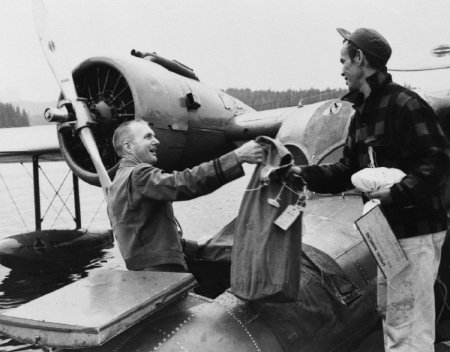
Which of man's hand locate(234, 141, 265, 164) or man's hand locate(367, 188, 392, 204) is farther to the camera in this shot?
man's hand locate(234, 141, 265, 164)

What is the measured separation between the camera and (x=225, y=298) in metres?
3.70

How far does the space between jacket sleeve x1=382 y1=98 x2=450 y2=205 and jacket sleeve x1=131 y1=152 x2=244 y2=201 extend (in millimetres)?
981

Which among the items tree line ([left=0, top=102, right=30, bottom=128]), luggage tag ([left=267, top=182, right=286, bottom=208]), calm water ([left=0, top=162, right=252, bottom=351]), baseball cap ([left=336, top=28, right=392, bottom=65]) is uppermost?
baseball cap ([left=336, top=28, right=392, bottom=65])

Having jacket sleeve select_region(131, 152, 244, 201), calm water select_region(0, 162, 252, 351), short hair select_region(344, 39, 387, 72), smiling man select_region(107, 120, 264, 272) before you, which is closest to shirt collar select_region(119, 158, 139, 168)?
smiling man select_region(107, 120, 264, 272)

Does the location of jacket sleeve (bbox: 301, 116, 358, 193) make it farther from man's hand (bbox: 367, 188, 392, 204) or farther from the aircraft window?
the aircraft window

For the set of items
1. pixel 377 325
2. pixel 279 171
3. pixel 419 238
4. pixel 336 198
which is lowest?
pixel 377 325

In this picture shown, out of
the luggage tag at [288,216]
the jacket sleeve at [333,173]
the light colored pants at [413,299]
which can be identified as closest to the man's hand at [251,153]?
the luggage tag at [288,216]

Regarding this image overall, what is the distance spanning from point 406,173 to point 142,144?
1867 millimetres

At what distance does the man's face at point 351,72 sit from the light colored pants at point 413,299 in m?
1.04

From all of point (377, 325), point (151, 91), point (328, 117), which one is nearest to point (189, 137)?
point (151, 91)

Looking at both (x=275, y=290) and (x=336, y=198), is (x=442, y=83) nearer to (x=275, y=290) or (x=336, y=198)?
(x=336, y=198)

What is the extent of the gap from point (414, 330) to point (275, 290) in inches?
33.2

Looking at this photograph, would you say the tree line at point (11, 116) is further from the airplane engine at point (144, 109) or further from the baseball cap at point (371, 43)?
the baseball cap at point (371, 43)

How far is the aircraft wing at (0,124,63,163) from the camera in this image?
1231 cm
